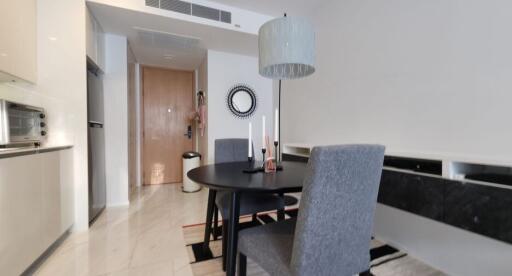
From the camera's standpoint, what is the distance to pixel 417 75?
1.70m

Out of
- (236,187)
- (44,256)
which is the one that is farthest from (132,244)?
(236,187)

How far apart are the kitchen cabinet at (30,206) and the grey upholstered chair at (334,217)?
55.9 inches

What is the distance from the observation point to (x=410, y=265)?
1.63 metres

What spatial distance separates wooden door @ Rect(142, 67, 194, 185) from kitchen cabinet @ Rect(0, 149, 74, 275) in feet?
6.96

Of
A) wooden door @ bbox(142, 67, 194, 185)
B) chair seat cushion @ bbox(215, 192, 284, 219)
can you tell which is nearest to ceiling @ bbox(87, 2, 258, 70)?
wooden door @ bbox(142, 67, 194, 185)

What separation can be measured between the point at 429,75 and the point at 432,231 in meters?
1.11

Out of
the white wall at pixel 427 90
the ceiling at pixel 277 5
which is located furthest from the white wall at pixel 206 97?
the white wall at pixel 427 90

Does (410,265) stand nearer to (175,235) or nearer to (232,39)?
(175,235)

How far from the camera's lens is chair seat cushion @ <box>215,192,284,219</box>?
1581 millimetres

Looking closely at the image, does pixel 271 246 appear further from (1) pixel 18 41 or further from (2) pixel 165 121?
(2) pixel 165 121

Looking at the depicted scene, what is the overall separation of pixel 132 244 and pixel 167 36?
2426 millimetres

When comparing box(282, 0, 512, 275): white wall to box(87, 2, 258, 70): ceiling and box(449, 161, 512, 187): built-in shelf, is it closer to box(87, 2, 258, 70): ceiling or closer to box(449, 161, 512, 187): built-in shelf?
box(449, 161, 512, 187): built-in shelf

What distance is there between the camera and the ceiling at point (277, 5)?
271cm

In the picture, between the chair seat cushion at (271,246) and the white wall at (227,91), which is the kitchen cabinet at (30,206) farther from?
the white wall at (227,91)
